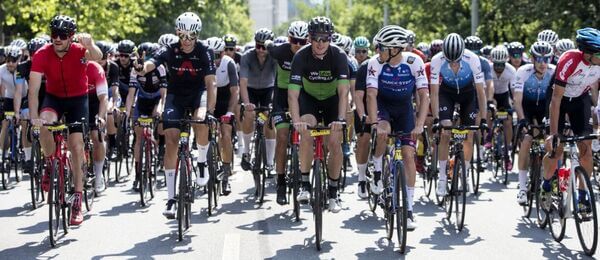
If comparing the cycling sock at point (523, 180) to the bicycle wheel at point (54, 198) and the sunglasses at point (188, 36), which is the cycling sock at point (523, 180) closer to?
the sunglasses at point (188, 36)

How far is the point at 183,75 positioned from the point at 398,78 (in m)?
2.10

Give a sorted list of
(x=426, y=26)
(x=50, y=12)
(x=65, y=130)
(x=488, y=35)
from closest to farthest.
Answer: (x=65, y=130) < (x=50, y=12) < (x=488, y=35) < (x=426, y=26)

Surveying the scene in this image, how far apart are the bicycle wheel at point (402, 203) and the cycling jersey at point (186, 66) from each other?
2.39m

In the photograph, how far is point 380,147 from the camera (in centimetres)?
1056

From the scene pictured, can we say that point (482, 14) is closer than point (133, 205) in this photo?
No

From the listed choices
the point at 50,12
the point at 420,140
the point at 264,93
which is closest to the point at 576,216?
the point at 420,140

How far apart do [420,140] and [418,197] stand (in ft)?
3.57

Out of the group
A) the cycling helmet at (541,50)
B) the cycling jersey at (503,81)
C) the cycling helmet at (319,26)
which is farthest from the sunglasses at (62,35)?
the cycling jersey at (503,81)

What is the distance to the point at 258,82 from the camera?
13.8 m

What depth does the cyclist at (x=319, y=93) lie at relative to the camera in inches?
372

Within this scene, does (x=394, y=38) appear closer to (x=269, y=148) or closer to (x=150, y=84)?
(x=269, y=148)

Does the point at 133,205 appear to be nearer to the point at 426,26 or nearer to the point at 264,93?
the point at 264,93

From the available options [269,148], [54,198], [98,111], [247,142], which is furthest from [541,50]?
[54,198]

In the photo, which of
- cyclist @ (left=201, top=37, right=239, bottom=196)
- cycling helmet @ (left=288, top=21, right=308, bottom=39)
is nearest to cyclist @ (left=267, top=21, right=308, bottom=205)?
cycling helmet @ (left=288, top=21, right=308, bottom=39)
